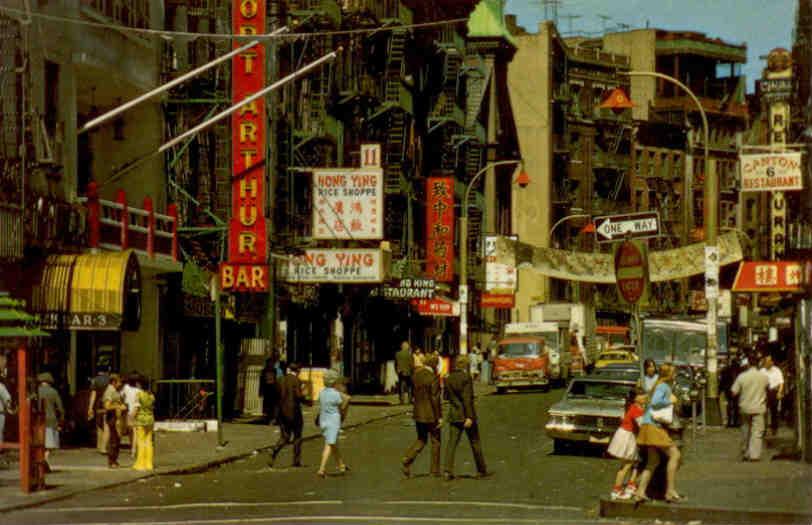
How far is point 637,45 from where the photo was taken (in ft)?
443

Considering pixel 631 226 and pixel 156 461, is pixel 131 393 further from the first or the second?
pixel 631 226

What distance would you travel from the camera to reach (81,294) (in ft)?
109


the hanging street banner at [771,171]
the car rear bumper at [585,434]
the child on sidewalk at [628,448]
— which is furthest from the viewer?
the car rear bumper at [585,434]

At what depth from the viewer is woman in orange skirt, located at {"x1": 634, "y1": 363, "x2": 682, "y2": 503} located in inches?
845

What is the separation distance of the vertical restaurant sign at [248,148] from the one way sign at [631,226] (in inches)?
828

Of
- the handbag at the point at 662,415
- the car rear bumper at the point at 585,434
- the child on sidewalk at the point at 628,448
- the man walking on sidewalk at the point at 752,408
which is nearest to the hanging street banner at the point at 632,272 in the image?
the child on sidewalk at the point at 628,448

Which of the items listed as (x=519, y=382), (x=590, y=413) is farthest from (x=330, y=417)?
(x=519, y=382)

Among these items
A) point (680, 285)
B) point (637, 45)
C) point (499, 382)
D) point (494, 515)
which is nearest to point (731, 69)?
point (637, 45)

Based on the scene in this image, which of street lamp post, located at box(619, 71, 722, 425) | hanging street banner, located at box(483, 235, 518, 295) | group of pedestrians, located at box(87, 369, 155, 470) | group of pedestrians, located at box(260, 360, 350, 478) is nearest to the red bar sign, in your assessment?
hanging street banner, located at box(483, 235, 518, 295)

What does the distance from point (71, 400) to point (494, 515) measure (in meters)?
18.1

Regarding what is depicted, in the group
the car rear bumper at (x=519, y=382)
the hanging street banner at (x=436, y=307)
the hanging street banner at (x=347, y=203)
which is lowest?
the car rear bumper at (x=519, y=382)

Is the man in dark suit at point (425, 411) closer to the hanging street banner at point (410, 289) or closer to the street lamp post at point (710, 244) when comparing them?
the street lamp post at point (710, 244)

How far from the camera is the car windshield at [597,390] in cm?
3288

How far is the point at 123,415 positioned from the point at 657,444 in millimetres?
13435
